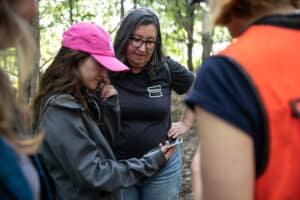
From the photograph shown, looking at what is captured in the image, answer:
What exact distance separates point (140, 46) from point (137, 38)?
60 mm

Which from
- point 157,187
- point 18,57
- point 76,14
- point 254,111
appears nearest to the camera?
point 254,111

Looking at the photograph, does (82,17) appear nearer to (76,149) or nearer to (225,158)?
(76,149)

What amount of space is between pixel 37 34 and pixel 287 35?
7.82 ft

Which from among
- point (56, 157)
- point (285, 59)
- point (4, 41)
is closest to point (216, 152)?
point (285, 59)

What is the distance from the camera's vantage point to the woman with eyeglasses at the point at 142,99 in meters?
2.63

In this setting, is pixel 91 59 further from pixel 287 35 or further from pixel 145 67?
pixel 287 35

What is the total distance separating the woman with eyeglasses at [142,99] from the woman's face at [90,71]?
0.69 m

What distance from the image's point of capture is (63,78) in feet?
6.07

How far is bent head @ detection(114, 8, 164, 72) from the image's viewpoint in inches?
104

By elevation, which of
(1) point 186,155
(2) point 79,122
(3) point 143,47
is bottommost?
(1) point 186,155

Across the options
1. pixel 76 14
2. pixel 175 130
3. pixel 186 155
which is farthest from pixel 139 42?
pixel 186 155

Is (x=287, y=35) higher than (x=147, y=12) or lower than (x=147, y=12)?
higher

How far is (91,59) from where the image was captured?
74.9 inches

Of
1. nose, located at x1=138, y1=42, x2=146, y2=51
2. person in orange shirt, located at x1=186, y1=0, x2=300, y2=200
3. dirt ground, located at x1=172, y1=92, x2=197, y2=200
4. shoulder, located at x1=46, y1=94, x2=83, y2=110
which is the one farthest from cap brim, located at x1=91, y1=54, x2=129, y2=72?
dirt ground, located at x1=172, y1=92, x2=197, y2=200
